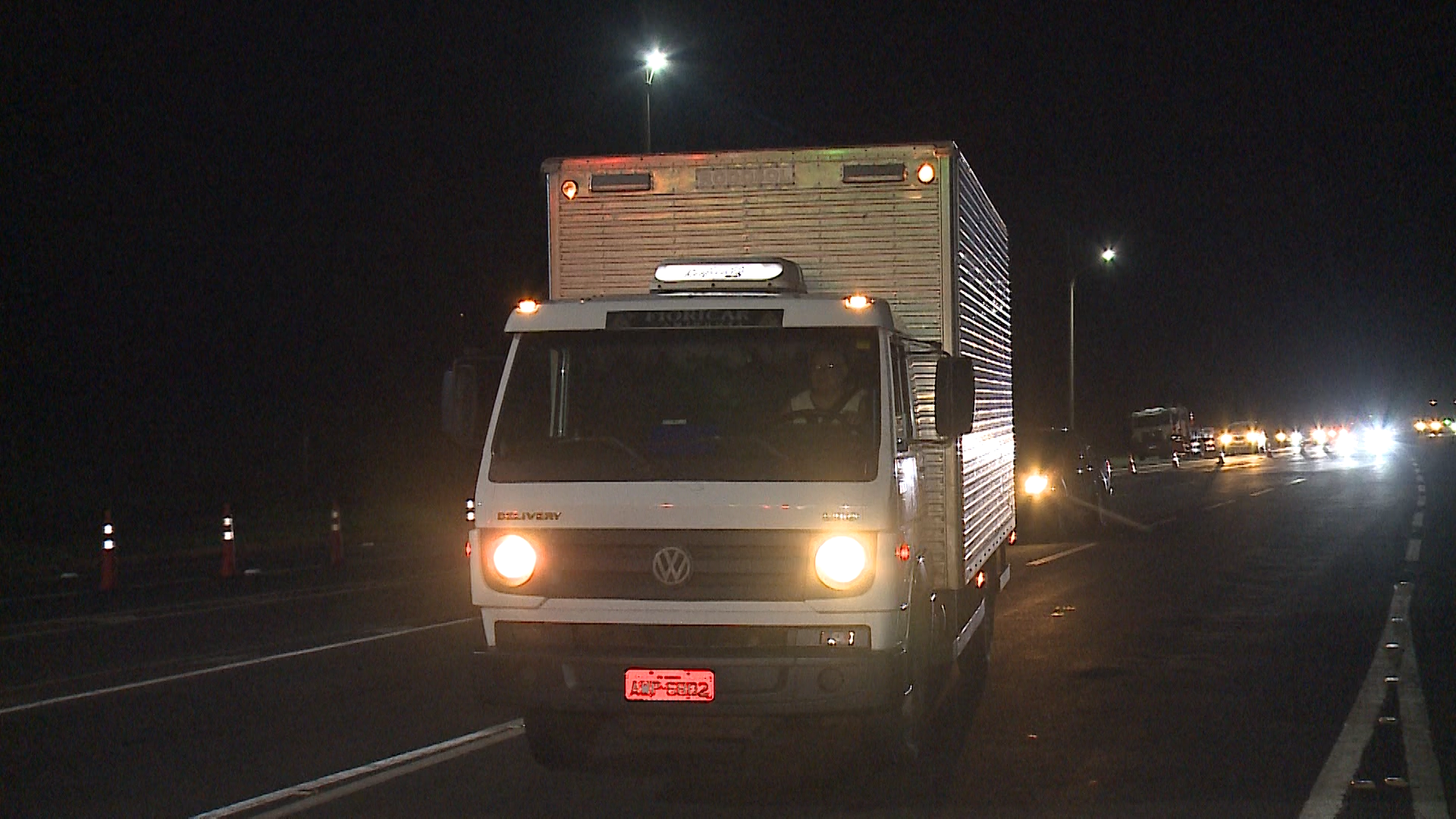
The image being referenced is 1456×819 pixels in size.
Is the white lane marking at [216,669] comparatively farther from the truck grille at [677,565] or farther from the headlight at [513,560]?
the truck grille at [677,565]

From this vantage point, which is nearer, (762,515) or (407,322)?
(762,515)

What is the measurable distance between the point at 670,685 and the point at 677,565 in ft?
1.78

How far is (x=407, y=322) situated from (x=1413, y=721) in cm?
4524

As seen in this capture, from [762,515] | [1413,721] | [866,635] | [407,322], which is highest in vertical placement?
[407,322]

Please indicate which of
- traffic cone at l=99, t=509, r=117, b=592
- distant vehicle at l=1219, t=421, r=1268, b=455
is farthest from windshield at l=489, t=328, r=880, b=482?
distant vehicle at l=1219, t=421, r=1268, b=455

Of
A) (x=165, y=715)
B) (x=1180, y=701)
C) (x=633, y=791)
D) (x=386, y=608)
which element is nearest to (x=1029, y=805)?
(x=633, y=791)

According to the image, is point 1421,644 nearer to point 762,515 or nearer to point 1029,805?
point 1029,805

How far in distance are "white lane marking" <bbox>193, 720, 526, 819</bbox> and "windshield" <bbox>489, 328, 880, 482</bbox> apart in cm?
183

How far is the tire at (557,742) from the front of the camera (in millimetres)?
8758

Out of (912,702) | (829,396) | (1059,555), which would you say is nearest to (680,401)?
(829,396)

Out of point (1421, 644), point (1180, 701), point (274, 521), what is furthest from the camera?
point (274, 521)

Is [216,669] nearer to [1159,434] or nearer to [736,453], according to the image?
[736,453]

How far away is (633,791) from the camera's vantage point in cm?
834

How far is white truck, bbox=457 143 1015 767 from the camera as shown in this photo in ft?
24.8
